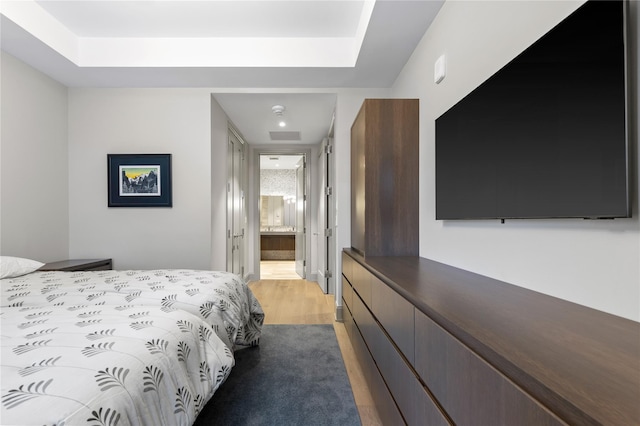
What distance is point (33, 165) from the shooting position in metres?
2.89

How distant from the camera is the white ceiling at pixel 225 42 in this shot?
7.83 ft

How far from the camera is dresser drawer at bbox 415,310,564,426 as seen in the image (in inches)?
22.4

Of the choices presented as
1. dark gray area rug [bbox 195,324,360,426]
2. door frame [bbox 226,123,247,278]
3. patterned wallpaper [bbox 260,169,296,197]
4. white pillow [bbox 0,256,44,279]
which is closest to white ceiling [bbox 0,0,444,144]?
door frame [bbox 226,123,247,278]

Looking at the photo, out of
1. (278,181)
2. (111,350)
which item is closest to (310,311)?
(111,350)

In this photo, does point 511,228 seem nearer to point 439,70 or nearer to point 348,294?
point 439,70

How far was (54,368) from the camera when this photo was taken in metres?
0.84

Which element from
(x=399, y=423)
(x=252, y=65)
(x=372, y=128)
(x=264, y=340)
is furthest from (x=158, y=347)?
(x=252, y=65)

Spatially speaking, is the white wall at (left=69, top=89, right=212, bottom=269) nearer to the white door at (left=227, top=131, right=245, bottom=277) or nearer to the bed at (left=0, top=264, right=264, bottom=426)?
the white door at (left=227, top=131, right=245, bottom=277)

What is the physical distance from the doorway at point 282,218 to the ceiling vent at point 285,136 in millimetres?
569

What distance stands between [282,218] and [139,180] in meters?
5.72

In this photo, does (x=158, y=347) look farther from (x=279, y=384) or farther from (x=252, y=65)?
(x=252, y=65)

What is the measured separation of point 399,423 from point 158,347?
992 mm

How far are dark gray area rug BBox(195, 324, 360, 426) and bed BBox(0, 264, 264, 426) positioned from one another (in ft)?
1.25

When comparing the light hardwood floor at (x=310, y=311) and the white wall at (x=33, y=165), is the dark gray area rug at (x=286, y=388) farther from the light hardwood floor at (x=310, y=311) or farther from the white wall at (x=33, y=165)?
the white wall at (x=33, y=165)
